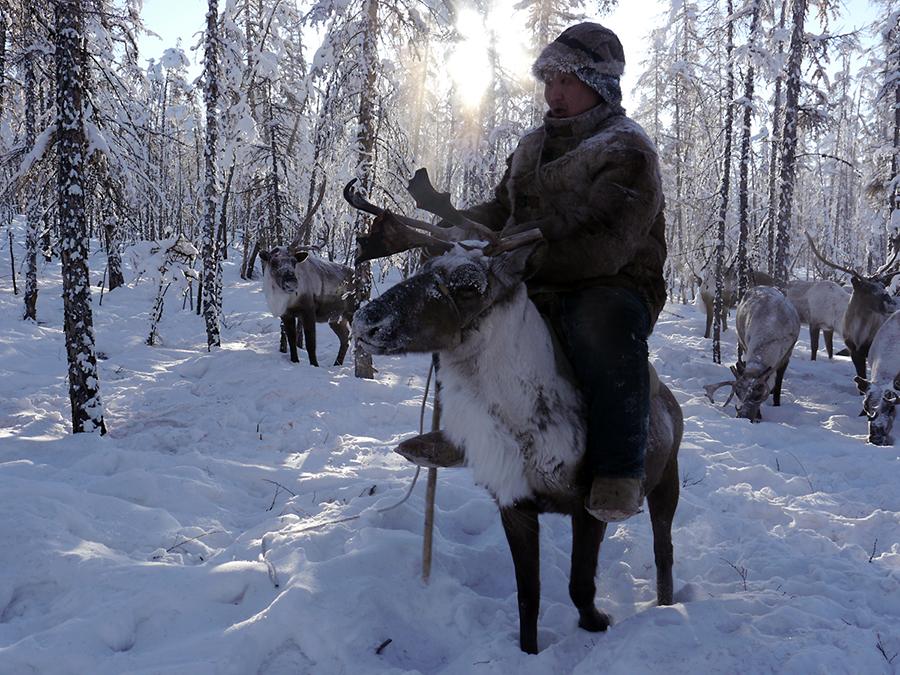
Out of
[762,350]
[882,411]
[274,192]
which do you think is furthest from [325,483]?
[274,192]

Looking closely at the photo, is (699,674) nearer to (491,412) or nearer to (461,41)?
(491,412)

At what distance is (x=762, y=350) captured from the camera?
31.1 ft

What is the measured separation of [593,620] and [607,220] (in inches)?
78.9

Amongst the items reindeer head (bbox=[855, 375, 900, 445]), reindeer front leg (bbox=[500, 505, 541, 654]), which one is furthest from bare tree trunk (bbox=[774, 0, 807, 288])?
reindeer front leg (bbox=[500, 505, 541, 654])

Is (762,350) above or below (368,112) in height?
below

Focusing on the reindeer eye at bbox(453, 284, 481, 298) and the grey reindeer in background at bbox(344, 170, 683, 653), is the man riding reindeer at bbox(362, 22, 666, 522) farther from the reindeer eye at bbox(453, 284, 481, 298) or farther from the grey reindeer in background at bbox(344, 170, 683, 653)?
the reindeer eye at bbox(453, 284, 481, 298)

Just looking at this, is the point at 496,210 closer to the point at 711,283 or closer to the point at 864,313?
the point at 864,313

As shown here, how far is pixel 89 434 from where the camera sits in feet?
20.0

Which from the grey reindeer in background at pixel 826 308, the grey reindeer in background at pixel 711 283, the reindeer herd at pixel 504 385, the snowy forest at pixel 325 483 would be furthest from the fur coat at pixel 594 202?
the grey reindeer in background at pixel 711 283

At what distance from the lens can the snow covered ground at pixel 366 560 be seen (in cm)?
268

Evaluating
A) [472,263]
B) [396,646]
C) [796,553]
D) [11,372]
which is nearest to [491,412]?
[472,263]

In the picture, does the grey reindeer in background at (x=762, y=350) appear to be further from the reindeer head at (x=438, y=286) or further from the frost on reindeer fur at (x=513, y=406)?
the reindeer head at (x=438, y=286)

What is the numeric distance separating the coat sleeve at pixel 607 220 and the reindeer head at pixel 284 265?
9084 mm

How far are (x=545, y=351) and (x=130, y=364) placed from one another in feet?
35.3
